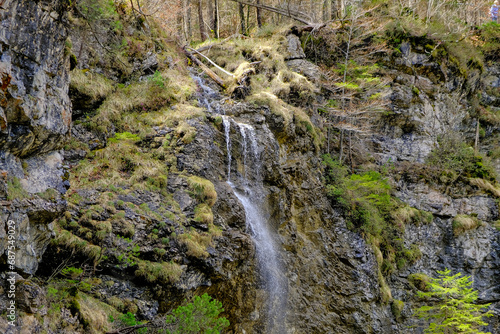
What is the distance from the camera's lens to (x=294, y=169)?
500 inches

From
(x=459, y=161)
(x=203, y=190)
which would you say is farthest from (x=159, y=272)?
(x=459, y=161)

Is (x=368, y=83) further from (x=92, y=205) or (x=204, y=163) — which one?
(x=92, y=205)

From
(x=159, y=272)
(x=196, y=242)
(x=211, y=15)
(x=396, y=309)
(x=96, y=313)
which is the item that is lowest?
(x=396, y=309)

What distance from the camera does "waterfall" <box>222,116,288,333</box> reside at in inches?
395

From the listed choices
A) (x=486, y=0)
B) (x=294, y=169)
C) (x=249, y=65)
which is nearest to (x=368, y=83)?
(x=249, y=65)

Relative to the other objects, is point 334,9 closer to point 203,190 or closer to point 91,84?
point 91,84

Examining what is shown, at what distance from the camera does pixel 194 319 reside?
5688mm

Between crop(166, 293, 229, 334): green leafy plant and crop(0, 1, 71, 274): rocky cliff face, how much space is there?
226cm

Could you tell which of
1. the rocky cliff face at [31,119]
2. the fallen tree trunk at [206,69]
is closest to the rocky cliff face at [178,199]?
the rocky cliff face at [31,119]

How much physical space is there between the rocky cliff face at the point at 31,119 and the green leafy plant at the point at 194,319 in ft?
7.43

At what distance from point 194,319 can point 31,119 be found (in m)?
4.09

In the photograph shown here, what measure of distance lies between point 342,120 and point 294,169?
5.21 meters

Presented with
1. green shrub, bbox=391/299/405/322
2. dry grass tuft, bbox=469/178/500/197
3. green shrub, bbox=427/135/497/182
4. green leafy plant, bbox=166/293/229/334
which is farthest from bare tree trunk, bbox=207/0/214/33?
green leafy plant, bbox=166/293/229/334

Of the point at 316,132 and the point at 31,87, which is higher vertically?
the point at 31,87
